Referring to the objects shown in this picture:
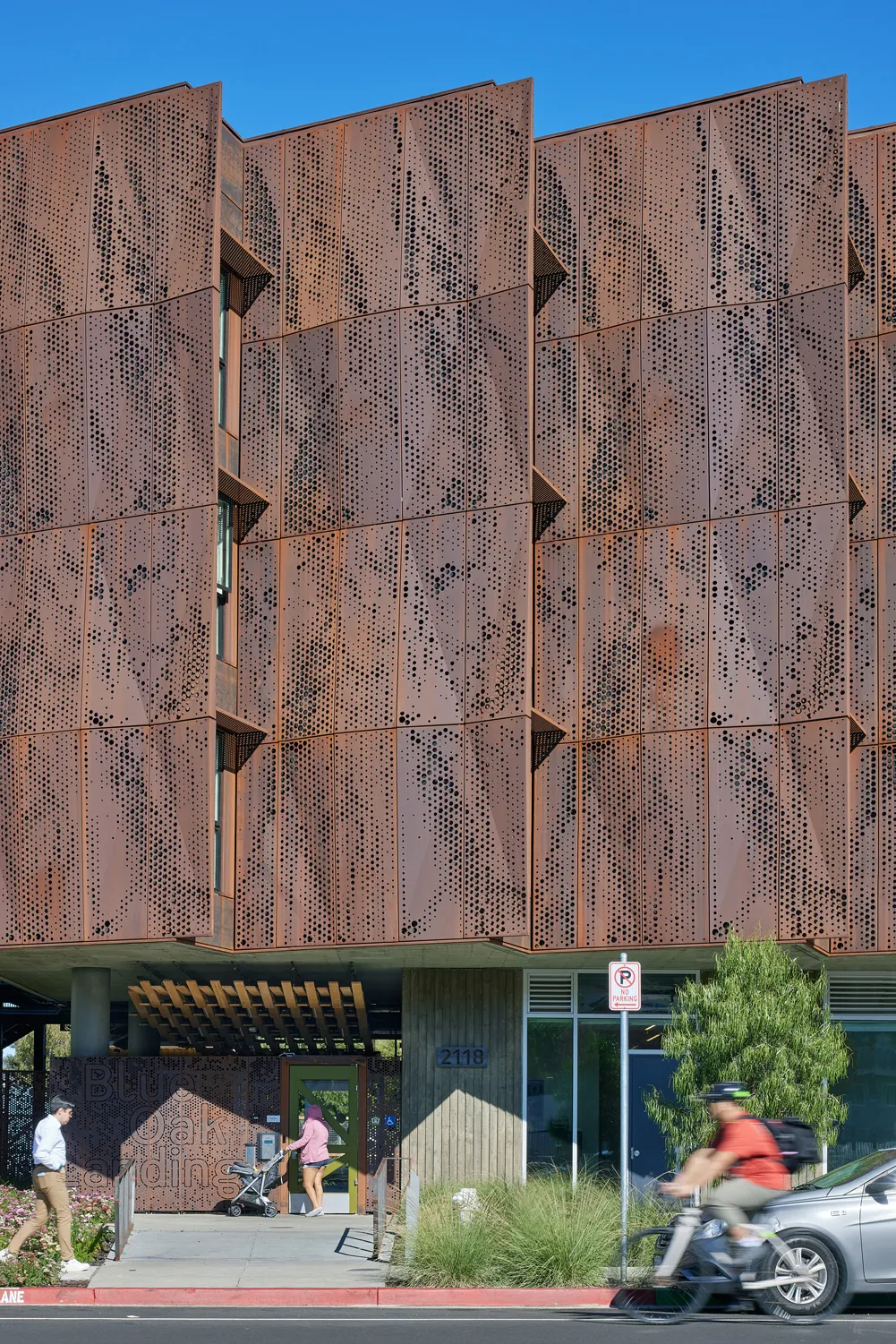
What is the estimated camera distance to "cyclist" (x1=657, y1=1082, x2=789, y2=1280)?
46.7ft

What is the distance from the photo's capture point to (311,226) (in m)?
28.5

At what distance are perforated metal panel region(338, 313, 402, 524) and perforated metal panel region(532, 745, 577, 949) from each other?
179 inches

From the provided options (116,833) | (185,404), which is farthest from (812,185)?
(116,833)

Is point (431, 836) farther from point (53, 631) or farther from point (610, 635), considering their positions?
point (53, 631)

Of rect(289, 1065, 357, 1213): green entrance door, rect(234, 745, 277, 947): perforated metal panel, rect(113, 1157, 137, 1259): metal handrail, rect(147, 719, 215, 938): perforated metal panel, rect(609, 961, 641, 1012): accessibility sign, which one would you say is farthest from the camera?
rect(289, 1065, 357, 1213): green entrance door

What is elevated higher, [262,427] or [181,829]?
[262,427]

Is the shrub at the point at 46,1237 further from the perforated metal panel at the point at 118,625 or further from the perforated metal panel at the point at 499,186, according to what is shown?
the perforated metal panel at the point at 499,186

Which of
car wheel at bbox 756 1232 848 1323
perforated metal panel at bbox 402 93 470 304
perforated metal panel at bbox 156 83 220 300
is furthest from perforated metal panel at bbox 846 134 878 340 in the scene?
car wheel at bbox 756 1232 848 1323

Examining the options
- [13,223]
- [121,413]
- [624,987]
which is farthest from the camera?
[13,223]

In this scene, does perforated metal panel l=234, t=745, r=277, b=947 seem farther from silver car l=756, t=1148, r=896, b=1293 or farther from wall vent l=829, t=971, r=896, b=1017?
silver car l=756, t=1148, r=896, b=1293

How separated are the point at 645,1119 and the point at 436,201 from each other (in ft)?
47.5

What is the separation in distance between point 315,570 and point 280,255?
5.28 metres

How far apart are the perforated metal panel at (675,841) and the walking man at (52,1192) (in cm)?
997

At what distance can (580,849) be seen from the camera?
2662 cm
